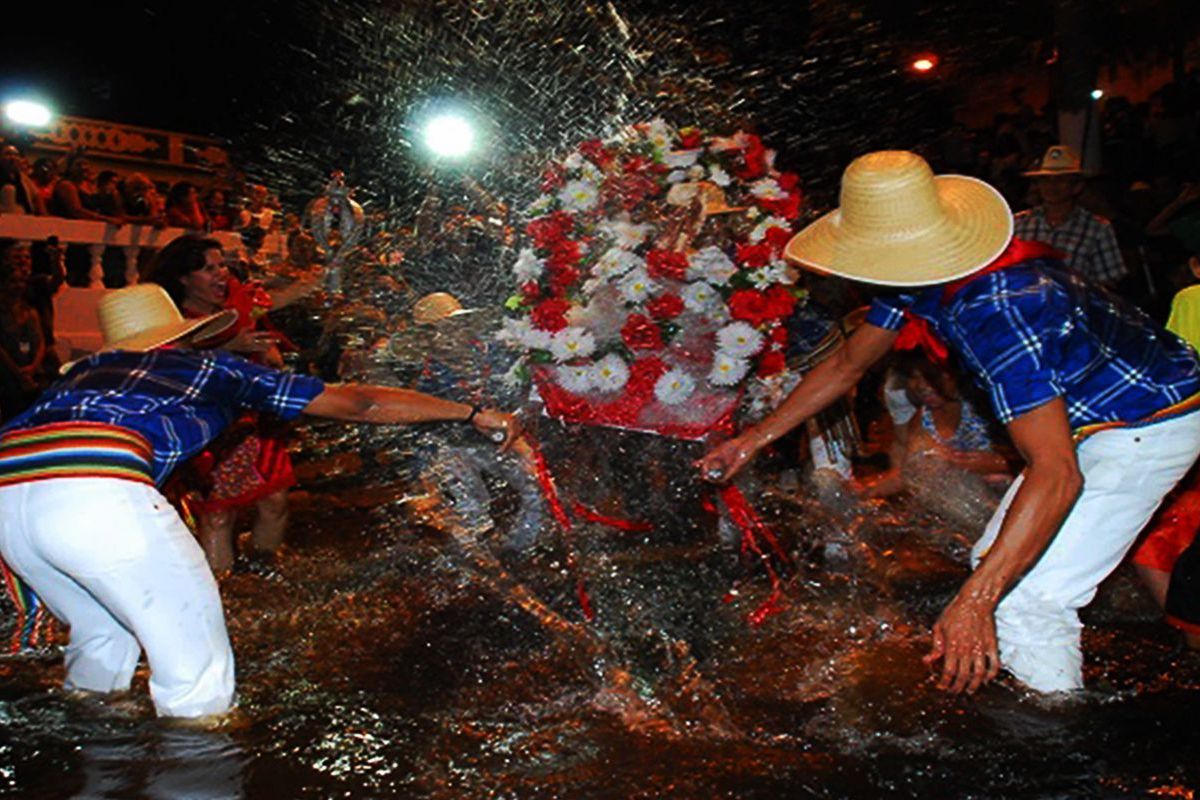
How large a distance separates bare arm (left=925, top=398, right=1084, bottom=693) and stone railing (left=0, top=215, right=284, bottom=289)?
10.8m

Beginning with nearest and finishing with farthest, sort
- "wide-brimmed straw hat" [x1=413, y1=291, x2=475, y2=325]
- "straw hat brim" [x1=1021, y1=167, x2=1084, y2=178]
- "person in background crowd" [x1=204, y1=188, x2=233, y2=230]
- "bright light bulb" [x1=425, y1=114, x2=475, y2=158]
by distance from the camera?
"wide-brimmed straw hat" [x1=413, y1=291, x2=475, y2=325]
"straw hat brim" [x1=1021, y1=167, x2=1084, y2=178]
"bright light bulb" [x1=425, y1=114, x2=475, y2=158]
"person in background crowd" [x1=204, y1=188, x2=233, y2=230]

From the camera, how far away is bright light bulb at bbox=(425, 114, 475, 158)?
581 inches

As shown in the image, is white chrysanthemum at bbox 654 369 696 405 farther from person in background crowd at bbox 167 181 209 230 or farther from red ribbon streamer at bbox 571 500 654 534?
person in background crowd at bbox 167 181 209 230

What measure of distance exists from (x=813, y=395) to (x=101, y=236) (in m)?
11.9

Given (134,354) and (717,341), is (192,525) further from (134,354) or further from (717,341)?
(717,341)

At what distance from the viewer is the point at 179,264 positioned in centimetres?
638

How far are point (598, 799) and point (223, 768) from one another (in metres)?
1.30

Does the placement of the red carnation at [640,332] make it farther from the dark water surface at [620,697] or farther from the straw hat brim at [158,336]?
the straw hat brim at [158,336]

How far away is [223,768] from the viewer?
13.5 ft

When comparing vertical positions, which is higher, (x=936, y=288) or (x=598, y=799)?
(x=936, y=288)

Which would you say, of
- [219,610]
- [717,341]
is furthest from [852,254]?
[219,610]

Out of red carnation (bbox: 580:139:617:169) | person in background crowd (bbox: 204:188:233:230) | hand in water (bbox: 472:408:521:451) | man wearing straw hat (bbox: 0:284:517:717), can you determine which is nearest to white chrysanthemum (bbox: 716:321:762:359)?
red carnation (bbox: 580:139:617:169)

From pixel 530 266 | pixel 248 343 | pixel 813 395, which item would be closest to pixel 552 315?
pixel 530 266

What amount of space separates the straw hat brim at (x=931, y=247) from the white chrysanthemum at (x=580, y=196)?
Result: 6.40 feet
